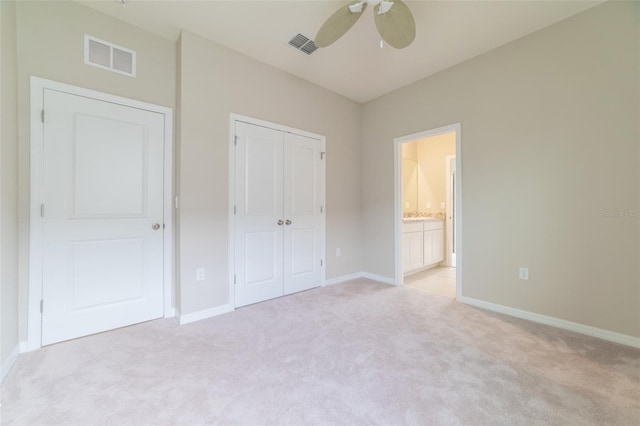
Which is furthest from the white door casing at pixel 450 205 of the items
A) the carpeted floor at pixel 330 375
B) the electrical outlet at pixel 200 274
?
the electrical outlet at pixel 200 274

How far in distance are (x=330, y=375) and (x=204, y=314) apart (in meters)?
1.52

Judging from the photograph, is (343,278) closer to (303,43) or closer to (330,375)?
(330,375)

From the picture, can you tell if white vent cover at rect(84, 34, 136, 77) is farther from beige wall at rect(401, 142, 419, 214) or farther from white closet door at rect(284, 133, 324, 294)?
beige wall at rect(401, 142, 419, 214)

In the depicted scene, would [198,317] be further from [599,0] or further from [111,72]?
[599,0]

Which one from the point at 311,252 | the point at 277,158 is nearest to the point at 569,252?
the point at 311,252

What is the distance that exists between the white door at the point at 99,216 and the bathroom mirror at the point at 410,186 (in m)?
4.06

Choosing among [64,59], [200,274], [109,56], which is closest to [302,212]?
[200,274]

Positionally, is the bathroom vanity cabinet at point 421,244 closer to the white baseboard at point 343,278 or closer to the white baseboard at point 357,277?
the white baseboard at point 357,277

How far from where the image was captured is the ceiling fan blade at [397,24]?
5.66 ft

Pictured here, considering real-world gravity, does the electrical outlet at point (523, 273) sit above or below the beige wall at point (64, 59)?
below

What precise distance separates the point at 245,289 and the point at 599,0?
4.14 m

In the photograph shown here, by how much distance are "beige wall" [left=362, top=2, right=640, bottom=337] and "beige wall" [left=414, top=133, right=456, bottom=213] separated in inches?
69.7

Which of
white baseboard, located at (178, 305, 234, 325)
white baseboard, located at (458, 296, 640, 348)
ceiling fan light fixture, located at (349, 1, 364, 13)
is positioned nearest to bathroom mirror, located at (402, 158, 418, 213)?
white baseboard, located at (458, 296, 640, 348)

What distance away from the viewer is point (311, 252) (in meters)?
3.42
